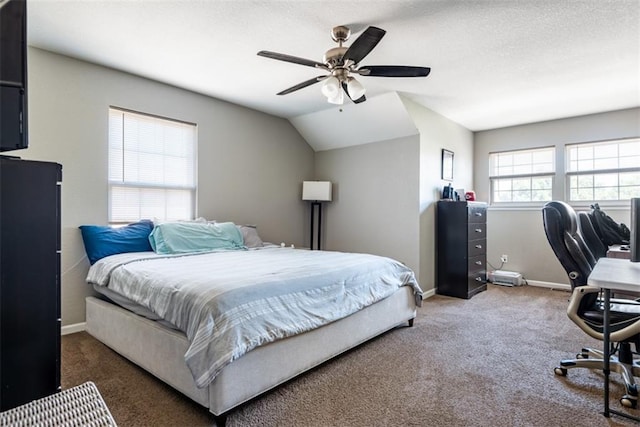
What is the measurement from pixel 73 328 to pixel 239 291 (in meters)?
2.26

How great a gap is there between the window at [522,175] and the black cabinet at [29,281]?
5926 millimetres

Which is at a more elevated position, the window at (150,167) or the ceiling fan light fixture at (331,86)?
the ceiling fan light fixture at (331,86)

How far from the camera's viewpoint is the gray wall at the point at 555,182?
4.59 metres

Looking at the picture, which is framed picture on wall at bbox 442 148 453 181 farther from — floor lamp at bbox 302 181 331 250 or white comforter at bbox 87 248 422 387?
white comforter at bbox 87 248 422 387

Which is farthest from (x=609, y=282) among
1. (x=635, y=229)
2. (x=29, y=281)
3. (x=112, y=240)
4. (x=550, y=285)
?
(x=550, y=285)

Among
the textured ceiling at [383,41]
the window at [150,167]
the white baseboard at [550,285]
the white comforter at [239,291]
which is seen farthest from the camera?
the white baseboard at [550,285]

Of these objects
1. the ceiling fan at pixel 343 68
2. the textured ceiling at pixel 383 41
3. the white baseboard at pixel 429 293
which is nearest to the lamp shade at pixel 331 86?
the ceiling fan at pixel 343 68

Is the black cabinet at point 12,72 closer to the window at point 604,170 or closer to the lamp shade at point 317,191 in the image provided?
the lamp shade at point 317,191

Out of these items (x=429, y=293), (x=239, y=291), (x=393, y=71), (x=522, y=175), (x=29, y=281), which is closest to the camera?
(x=29, y=281)

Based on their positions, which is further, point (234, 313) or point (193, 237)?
point (193, 237)

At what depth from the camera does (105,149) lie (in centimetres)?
330

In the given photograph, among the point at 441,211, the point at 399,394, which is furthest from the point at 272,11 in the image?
the point at 441,211

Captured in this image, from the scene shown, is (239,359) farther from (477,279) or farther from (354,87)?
(477,279)

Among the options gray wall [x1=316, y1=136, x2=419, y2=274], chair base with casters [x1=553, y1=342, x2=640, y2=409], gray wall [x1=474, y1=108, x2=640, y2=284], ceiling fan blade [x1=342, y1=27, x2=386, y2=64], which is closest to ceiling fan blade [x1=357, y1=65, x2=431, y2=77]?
ceiling fan blade [x1=342, y1=27, x2=386, y2=64]
